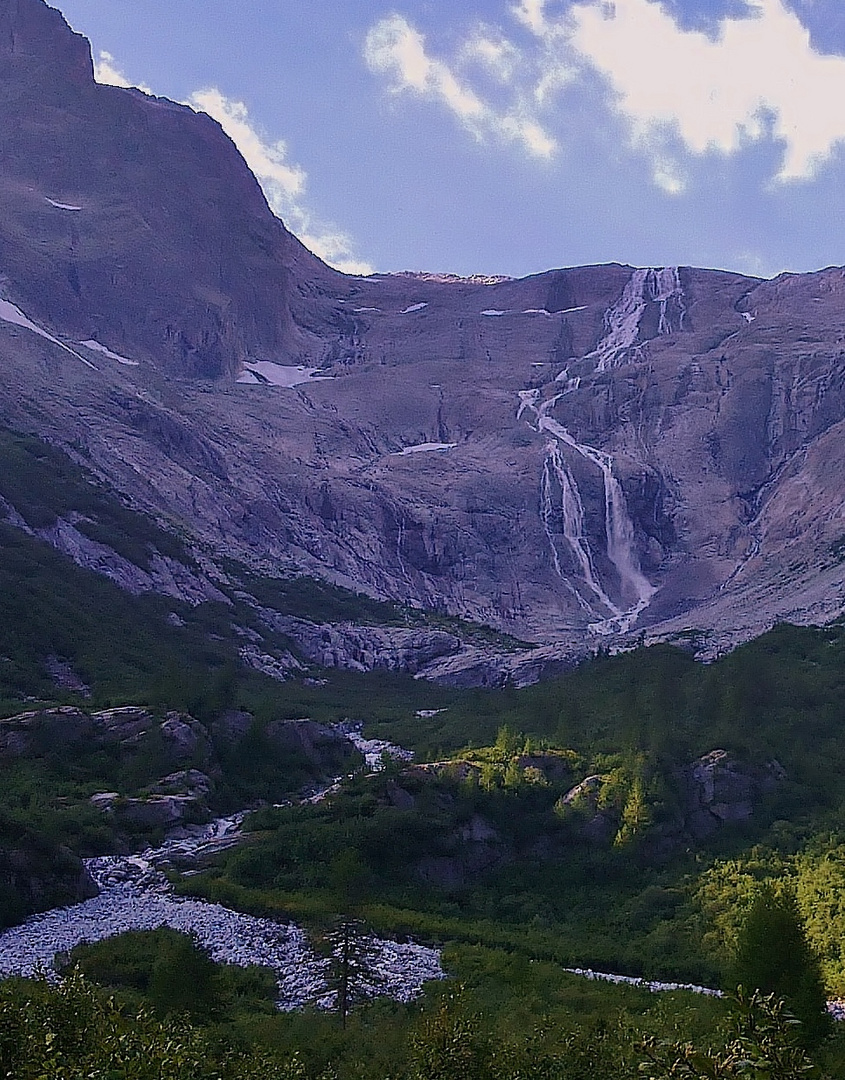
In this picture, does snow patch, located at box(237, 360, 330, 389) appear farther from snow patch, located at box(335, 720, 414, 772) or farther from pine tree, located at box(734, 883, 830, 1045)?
pine tree, located at box(734, 883, 830, 1045)

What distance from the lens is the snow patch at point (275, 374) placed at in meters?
174

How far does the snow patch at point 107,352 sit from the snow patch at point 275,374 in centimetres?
2358

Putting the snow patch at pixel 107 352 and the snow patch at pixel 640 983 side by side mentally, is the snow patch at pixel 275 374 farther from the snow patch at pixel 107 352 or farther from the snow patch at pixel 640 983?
the snow patch at pixel 640 983

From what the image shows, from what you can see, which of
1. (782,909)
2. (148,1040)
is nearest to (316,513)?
(782,909)

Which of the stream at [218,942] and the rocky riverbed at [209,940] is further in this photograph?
the rocky riverbed at [209,940]

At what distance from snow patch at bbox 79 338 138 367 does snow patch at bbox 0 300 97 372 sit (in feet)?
25.7

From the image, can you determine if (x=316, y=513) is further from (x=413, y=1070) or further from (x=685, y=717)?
(x=413, y=1070)

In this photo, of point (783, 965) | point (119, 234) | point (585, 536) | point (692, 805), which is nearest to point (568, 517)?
point (585, 536)

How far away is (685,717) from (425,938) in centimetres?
2313

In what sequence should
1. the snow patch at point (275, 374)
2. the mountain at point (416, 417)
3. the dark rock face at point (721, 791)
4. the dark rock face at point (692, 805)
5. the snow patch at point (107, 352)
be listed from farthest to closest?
the snow patch at point (275, 374), the snow patch at point (107, 352), the mountain at point (416, 417), the dark rock face at point (721, 791), the dark rock face at point (692, 805)

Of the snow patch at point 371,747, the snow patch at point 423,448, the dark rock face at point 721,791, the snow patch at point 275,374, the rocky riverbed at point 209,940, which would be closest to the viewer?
the rocky riverbed at point 209,940

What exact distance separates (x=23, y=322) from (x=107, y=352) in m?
14.3

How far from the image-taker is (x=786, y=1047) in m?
8.09

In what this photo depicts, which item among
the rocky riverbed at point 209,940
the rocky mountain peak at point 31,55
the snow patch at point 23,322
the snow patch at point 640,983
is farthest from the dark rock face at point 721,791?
the rocky mountain peak at point 31,55
